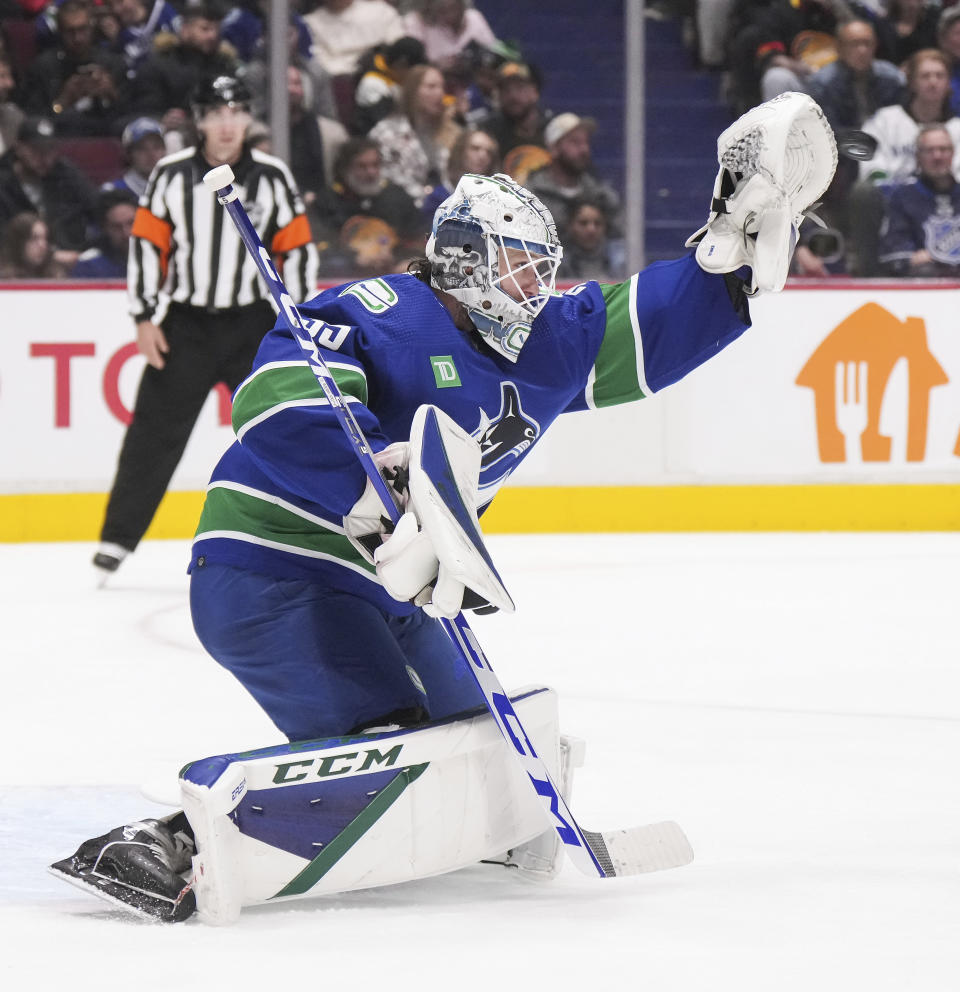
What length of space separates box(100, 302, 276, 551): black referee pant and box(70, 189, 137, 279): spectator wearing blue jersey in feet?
2.36

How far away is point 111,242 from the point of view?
19.0ft

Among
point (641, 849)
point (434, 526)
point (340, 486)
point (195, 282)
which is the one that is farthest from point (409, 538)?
point (195, 282)

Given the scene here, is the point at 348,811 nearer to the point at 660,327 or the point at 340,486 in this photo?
the point at 340,486

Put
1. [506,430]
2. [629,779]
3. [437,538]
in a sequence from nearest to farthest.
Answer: [437,538]
[506,430]
[629,779]

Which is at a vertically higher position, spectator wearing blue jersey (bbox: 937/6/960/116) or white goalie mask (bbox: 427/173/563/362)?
spectator wearing blue jersey (bbox: 937/6/960/116)

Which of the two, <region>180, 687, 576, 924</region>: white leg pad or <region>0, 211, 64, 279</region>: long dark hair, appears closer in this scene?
<region>180, 687, 576, 924</region>: white leg pad

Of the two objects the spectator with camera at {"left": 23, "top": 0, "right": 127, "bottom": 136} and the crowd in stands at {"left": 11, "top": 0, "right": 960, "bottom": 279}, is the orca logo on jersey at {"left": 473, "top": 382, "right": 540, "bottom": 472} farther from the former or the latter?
the spectator with camera at {"left": 23, "top": 0, "right": 127, "bottom": 136}

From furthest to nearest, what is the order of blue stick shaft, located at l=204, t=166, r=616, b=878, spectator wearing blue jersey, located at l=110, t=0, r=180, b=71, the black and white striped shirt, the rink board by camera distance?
spectator wearing blue jersey, located at l=110, t=0, r=180, b=71
the rink board
the black and white striped shirt
blue stick shaft, located at l=204, t=166, r=616, b=878

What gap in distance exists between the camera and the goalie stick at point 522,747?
1930 millimetres

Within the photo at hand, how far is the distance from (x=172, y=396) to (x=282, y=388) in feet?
10.2

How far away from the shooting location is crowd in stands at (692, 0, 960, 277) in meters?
5.99

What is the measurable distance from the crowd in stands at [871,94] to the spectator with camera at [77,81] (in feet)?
6.50

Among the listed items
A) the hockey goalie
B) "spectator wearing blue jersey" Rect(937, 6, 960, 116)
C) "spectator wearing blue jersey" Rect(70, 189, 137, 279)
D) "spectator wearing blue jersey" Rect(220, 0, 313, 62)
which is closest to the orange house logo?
"spectator wearing blue jersey" Rect(937, 6, 960, 116)

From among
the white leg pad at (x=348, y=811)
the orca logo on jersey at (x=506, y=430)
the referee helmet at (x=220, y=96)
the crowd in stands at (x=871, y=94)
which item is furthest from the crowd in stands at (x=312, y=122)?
the white leg pad at (x=348, y=811)
